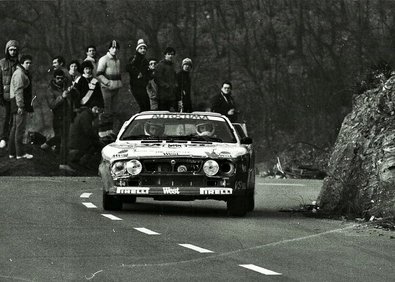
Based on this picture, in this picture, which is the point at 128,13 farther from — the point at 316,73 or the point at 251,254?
the point at 251,254

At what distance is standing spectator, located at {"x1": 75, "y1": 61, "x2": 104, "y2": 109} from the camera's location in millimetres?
36781

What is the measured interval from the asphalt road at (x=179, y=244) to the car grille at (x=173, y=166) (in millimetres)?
638

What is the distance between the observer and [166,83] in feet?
126

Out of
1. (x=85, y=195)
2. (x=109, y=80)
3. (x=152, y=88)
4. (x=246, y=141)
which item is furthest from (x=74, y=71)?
(x=246, y=141)

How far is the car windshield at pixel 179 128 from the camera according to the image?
20406 mm

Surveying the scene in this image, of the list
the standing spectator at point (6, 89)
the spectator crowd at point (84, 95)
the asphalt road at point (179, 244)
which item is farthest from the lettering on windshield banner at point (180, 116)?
the standing spectator at point (6, 89)

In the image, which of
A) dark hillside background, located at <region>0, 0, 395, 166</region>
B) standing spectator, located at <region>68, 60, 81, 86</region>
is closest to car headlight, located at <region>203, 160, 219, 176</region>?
standing spectator, located at <region>68, 60, 81, 86</region>

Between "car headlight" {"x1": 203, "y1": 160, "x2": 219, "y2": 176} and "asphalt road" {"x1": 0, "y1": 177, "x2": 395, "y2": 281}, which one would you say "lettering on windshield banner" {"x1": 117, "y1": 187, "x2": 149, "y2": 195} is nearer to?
"asphalt road" {"x1": 0, "y1": 177, "x2": 395, "y2": 281}

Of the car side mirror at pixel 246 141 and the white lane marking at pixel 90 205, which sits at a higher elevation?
the car side mirror at pixel 246 141

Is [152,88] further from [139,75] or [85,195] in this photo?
[85,195]

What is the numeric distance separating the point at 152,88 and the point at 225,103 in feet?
7.55

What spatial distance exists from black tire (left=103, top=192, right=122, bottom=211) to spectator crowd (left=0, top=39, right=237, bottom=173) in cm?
1556

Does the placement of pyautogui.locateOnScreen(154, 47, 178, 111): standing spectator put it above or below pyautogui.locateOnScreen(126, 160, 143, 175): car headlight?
above

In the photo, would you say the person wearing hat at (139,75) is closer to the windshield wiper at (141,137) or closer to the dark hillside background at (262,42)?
the dark hillside background at (262,42)
